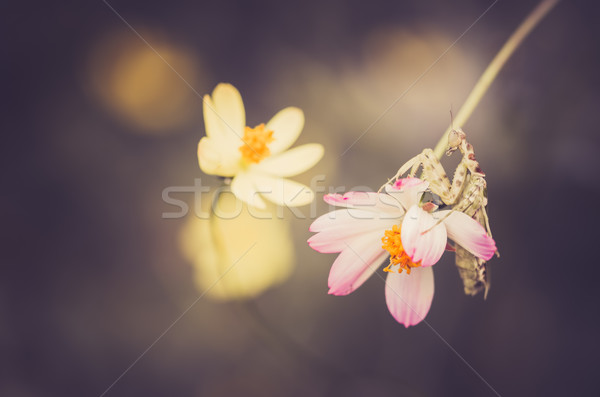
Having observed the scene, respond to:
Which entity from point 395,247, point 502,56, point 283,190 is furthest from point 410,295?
point 502,56

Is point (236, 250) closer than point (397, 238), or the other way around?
point (397, 238)

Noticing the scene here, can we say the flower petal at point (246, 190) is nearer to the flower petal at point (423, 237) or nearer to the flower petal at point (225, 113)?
the flower petal at point (225, 113)

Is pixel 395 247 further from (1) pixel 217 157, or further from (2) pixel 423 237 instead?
(1) pixel 217 157

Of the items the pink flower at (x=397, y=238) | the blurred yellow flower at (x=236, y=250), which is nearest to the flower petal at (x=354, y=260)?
the pink flower at (x=397, y=238)

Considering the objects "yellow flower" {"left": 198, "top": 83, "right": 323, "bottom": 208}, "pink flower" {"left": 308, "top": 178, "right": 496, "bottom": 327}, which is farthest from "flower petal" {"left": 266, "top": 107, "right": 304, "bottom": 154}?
"pink flower" {"left": 308, "top": 178, "right": 496, "bottom": 327}

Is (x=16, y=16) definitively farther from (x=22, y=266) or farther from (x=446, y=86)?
(x=446, y=86)

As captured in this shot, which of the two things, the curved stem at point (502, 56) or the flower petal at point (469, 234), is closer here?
the flower petal at point (469, 234)

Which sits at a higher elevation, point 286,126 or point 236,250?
point 286,126
